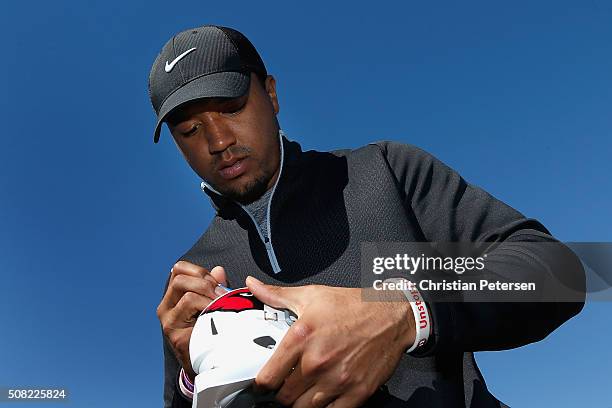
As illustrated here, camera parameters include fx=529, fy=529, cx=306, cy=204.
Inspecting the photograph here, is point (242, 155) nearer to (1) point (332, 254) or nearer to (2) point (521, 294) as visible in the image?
(1) point (332, 254)

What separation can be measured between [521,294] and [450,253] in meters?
0.82

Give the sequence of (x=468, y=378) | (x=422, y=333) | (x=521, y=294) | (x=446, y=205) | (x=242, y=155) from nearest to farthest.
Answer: (x=422, y=333) < (x=521, y=294) < (x=468, y=378) < (x=446, y=205) < (x=242, y=155)

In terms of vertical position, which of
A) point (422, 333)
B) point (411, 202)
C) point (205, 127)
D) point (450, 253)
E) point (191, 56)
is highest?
point (191, 56)

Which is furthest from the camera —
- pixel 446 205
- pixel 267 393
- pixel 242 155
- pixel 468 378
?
pixel 242 155

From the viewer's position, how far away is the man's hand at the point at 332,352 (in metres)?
2.00

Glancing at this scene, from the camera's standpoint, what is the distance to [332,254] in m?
3.74

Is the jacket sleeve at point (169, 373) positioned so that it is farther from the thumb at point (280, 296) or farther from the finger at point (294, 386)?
the finger at point (294, 386)

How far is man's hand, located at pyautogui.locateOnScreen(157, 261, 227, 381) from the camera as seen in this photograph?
3.07 meters

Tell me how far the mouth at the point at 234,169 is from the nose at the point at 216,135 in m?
0.13

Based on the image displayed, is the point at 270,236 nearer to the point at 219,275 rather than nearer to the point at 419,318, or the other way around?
the point at 219,275

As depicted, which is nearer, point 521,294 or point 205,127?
point 521,294

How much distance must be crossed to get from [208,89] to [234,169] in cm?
58

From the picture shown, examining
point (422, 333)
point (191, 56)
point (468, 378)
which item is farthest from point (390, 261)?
point (191, 56)

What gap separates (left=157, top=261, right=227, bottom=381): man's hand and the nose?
0.89 m
